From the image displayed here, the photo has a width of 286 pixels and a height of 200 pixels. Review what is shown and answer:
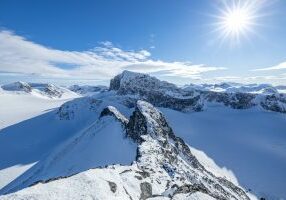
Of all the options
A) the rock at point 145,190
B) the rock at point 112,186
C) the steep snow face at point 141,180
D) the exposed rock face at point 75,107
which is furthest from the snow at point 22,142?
the rock at point 112,186

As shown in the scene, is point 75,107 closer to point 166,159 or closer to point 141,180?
point 166,159

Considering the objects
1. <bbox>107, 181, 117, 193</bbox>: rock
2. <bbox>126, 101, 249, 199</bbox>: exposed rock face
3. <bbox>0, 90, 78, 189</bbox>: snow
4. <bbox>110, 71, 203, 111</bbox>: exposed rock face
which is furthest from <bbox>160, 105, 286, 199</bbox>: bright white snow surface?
<bbox>107, 181, 117, 193</bbox>: rock

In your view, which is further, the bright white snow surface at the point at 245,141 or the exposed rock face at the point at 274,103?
the exposed rock face at the point at 274,103

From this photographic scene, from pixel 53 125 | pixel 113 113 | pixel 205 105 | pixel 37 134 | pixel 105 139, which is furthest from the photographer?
pixel 205 105

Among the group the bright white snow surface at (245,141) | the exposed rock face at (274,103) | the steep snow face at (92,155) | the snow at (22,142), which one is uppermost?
the exposed rock face at (274,103)

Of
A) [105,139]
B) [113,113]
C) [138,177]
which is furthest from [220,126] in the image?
[138,177]

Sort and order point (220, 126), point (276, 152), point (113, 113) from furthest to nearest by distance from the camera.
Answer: point (220, 126) < point (276, 152) < point (113, 113)

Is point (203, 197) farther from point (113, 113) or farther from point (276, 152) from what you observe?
point (276, 152)

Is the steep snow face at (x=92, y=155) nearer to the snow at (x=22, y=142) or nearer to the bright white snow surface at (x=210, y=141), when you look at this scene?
the bright white snow surface at (x=210, y=141)
